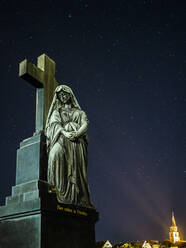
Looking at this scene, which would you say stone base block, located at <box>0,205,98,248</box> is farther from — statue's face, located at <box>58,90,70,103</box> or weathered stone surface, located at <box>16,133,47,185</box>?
statue's face, located at <box>58,90,70,103</box>

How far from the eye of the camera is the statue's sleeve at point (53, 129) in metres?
7.97

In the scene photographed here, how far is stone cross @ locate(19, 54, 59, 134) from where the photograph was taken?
350 inches

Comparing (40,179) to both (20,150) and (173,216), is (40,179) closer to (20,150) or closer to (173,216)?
(20,150)

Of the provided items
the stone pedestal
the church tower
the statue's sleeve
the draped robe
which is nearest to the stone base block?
the stone pedestal

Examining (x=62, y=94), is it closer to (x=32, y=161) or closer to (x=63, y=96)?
(x=63, y=96)

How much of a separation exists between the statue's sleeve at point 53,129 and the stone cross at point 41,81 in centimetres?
47

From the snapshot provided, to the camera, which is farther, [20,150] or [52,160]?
[20,150]

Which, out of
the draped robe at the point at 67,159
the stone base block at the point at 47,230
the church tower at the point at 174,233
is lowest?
the stone base block at the point at 47,230

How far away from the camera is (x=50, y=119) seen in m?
8.45

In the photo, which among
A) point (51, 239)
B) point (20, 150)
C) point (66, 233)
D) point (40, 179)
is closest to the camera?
point (51, 239)

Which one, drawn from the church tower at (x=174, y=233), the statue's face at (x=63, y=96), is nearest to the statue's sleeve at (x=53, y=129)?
the statue's face at (x=63, y=96)

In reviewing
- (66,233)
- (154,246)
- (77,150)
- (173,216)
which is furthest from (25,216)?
(173,216)

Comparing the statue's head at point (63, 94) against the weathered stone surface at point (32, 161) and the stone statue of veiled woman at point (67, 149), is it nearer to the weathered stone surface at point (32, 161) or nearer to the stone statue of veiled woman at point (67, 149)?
the stone statue of veiled woman at point (67, 149)

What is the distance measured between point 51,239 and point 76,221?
0.97 meters
